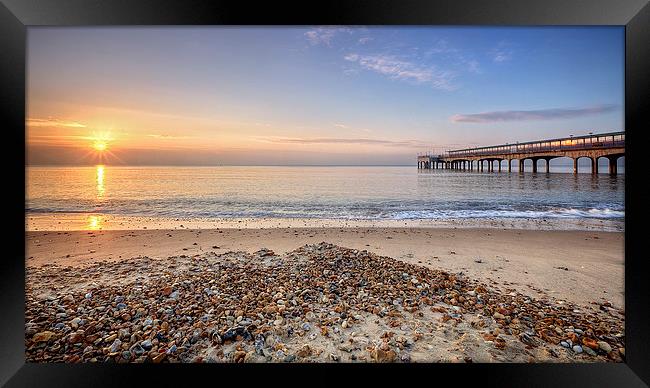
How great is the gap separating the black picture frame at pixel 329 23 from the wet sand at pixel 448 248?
1654 millimetres

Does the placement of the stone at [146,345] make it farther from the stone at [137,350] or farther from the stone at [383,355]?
the stone at [383,355]

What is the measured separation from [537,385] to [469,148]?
5546cm

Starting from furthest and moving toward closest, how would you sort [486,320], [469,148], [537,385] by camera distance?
[469,148] → [486,320] → [537,385]

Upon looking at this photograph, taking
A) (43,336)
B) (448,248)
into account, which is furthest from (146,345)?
(448,248)

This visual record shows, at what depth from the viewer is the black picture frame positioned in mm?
2203

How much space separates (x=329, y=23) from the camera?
238cm

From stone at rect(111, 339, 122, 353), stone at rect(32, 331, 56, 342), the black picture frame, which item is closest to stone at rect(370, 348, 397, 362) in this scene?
the black picture frame

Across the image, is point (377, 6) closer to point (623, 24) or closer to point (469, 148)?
point (623, 24)

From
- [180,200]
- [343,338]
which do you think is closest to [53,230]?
[180,200]

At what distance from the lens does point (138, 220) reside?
9672 mm

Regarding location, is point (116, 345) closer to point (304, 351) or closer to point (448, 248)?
point (304, 351)

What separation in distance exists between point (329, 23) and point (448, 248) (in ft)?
17.1
